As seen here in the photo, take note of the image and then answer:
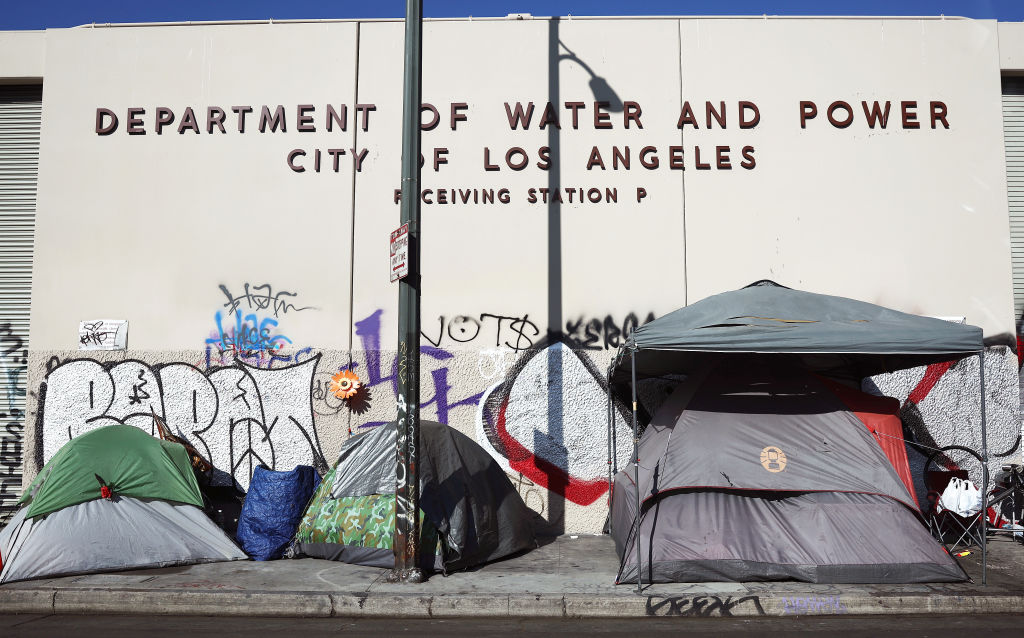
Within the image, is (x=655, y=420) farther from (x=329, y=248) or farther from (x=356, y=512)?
(x=329, y=248)

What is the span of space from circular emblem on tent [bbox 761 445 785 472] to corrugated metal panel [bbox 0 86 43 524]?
9.29 metres

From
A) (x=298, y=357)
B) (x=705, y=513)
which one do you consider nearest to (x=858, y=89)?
(x=705, y=513)

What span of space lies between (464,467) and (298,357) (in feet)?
10.0

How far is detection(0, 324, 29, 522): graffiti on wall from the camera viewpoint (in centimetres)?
1034

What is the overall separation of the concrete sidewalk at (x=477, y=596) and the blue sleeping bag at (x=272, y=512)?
0.78m

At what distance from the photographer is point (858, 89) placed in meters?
10.2

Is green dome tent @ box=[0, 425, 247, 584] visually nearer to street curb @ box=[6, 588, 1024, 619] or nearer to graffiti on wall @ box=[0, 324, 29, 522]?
street curb @ box=[6, 588, 1024, 619]

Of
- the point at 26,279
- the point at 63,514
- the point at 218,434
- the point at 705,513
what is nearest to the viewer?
the point at 705,513

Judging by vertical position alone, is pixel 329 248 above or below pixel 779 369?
above

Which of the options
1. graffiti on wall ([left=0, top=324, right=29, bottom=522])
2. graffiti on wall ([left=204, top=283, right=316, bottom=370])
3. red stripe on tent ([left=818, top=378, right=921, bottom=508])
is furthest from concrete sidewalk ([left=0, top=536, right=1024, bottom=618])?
graffiti on wall ([left=0, top=324, right=29, bottom=522])

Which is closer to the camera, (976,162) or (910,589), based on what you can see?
(910,589)

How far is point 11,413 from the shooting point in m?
10.5

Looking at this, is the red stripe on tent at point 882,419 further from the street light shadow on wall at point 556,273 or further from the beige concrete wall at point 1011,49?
the beige concrete wall at point 1011,49

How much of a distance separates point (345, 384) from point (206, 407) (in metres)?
1.82
